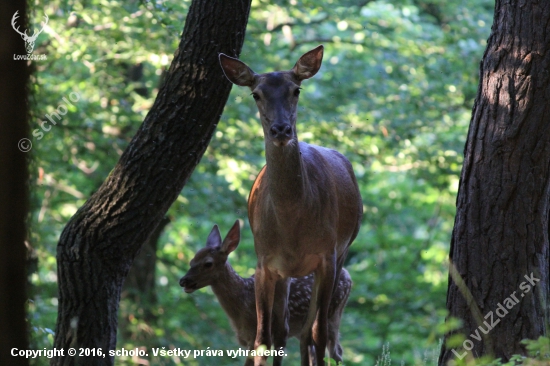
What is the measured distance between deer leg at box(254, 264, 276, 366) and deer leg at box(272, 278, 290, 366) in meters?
0.47

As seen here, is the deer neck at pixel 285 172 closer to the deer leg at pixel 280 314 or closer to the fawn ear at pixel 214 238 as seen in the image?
the deer leg at pixel 280 314

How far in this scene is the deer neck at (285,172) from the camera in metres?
5.88

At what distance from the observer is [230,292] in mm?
8211

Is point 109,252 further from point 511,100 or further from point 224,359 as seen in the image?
point 224,359

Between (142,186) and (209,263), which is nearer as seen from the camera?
(142,186)

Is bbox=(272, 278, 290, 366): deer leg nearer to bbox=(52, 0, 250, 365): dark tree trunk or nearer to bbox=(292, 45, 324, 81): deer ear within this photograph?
bbox=(52, 0, 250, 365): dark tree trunk

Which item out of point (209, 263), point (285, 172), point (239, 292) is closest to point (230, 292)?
point (239, 292)

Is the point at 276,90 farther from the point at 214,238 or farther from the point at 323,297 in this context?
the point at 214,238

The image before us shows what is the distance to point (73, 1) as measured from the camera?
35.1 feet

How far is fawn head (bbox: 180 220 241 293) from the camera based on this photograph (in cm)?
809

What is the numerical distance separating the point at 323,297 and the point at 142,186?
1733 mm
